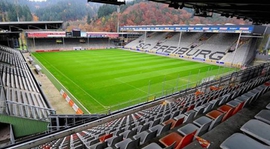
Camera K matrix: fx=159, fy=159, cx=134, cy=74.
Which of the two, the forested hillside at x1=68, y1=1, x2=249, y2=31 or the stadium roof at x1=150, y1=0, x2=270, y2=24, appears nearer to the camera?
the stadium roof at x1=150, y1=0, x2=270, y2=24

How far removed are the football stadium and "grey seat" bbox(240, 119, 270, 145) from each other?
0.01m

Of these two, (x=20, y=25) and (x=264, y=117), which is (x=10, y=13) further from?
(x=264, y=117)

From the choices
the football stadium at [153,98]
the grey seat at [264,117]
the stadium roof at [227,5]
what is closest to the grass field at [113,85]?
the football stadium at [153,98]

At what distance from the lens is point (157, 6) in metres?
90.4

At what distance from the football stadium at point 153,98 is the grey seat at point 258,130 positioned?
0.05 feet

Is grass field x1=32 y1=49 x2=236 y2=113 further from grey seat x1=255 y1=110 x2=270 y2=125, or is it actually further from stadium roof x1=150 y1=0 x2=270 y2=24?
grey seat x1=255 y1=110 x2=270 y2=125

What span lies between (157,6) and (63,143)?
314 feet

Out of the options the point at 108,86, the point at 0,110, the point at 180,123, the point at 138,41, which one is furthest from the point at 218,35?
the point at 0,110

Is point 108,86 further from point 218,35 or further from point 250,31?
point 218,35

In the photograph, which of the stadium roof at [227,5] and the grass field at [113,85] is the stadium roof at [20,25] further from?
the stadium roof at [227,5]

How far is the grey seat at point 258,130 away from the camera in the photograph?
2717 mm

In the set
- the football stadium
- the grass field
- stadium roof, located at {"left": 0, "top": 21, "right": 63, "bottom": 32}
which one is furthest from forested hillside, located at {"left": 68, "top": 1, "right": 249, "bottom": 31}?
the grass field

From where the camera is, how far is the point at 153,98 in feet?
41.9

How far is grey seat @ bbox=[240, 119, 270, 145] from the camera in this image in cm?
272
